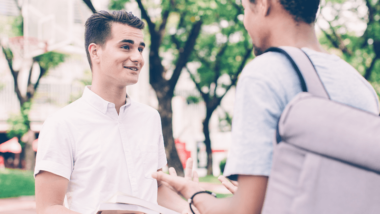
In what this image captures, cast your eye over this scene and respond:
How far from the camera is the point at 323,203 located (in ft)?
3.32

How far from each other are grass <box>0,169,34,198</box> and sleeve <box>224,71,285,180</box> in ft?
37.2

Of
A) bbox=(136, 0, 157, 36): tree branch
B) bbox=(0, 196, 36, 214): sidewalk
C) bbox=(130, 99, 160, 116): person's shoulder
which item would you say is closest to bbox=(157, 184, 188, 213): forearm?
bbox=(130, 99, 160, 116): person's shoulder

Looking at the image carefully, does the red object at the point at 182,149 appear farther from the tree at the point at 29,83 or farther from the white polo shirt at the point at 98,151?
the white polo shirt at the point at 98,151

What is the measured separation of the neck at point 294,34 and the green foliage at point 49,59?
16174mm

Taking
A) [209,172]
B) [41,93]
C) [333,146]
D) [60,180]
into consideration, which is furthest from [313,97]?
[41,93]

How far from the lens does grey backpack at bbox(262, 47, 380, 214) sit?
1000 mm

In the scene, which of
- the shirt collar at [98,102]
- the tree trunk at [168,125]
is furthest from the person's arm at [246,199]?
the tree trunk at [168,125]

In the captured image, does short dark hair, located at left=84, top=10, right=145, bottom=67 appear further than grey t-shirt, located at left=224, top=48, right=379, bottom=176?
Yes

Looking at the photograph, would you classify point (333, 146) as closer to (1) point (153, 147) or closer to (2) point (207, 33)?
(1) point (153, 147)

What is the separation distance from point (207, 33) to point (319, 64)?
13.6 meters

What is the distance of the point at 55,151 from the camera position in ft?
6.36

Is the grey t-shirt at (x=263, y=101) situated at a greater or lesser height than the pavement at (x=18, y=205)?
greater

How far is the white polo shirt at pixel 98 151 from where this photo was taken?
199cm

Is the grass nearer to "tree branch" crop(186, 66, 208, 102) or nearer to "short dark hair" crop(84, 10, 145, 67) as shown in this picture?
"tree branch" crop(186, 66, 208, 102)
